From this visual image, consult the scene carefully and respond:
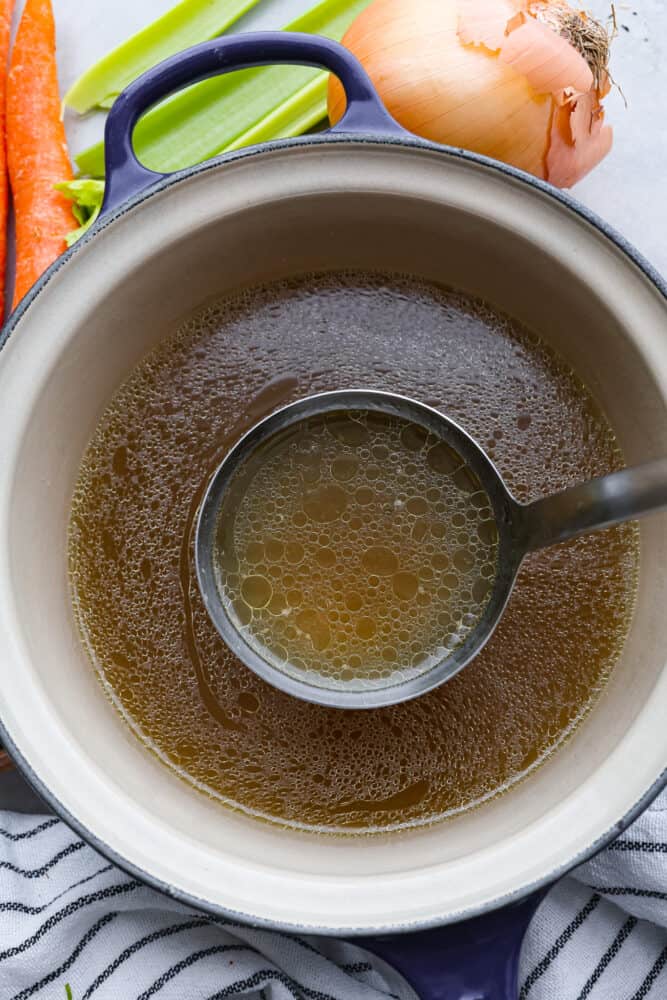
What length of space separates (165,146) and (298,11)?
9.6 inches

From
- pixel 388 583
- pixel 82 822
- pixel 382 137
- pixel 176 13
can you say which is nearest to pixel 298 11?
pixel 176 13

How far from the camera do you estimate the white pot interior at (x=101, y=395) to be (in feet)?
2.35

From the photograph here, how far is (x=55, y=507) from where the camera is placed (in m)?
0.81

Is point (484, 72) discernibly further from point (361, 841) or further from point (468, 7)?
point (361, 841)

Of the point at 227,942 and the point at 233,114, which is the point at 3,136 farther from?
the point at 227,942

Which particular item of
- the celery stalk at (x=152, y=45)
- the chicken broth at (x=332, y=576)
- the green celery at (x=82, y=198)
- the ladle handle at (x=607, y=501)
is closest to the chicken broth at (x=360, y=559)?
the chicken broth at (x=332, y=576)

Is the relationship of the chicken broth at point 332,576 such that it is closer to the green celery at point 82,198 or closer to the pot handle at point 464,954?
the pot handle at point 464,954

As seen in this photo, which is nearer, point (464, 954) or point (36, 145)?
point (464, 954)

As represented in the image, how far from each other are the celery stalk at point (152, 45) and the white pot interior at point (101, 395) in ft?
1.29

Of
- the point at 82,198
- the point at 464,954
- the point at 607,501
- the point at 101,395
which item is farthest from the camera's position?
the point at 82,198

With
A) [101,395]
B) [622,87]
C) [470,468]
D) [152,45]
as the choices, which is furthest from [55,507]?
[622,87]

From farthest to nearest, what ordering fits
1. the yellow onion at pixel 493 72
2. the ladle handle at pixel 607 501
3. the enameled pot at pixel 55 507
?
the yellow onion at pixel 493 72, the enameled pot at pixel 55 507, the ladle handle at pixel 607 501

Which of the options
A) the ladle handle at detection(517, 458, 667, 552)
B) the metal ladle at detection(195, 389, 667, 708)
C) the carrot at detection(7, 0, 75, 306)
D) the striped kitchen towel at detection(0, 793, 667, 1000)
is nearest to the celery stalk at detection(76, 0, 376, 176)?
the carrot at detection(7, 0, 75, 306)

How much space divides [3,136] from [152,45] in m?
0.22
